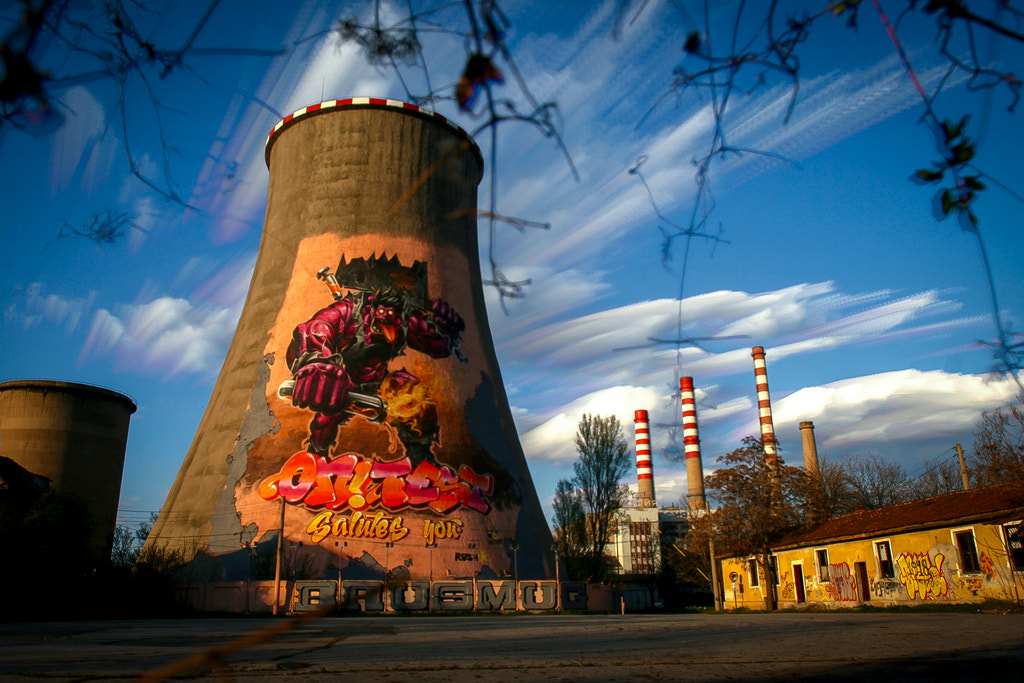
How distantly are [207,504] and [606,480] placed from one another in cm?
2223

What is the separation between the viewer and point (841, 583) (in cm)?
1948

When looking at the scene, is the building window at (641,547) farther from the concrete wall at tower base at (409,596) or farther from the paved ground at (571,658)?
the paved ground at (571,658)

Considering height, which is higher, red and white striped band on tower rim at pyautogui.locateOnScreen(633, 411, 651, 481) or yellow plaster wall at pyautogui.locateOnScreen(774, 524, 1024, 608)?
red and white striped band on tower rim at pyautogui.locateOnScreen(633, 411, 651, 481)

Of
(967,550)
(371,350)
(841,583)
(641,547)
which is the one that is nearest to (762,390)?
(641,547)

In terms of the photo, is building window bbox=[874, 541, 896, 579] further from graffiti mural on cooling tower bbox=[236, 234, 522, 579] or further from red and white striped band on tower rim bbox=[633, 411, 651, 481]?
red and white striped band on tower rim bbox=[633, 411, 651, 481]

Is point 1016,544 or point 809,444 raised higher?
point 809,444

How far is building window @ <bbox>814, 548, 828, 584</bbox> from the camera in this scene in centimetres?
2038

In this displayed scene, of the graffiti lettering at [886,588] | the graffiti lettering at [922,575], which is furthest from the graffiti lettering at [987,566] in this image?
the graffiti lettering at [886,588]

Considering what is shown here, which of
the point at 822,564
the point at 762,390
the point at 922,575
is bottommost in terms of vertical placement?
the point at 922,575

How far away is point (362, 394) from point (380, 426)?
1.04m

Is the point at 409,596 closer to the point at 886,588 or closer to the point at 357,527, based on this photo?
the point at 357,527

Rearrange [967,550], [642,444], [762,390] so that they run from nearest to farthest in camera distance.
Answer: [967,550], [762,390], [642,444]

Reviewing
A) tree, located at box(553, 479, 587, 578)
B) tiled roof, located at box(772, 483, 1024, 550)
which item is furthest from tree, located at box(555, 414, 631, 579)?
tiled roof, located at box(772, 483, 1024, 550)

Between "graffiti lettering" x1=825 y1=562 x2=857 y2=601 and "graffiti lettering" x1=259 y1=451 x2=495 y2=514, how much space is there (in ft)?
37.9
